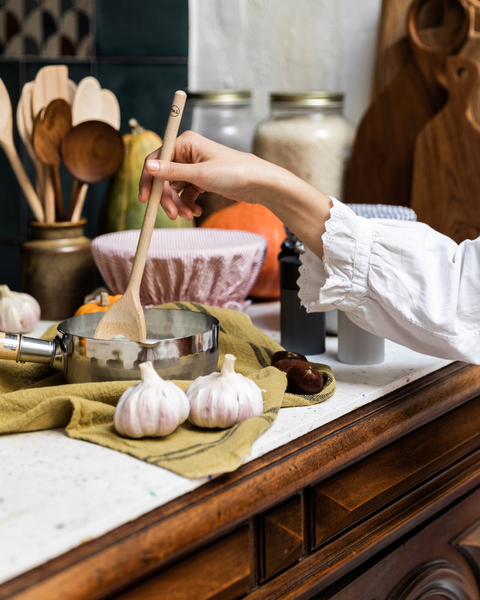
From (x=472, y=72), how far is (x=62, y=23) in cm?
90

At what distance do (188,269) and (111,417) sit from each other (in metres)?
0.35

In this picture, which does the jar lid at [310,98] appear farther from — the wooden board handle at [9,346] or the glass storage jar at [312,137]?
the wooden board handle at [9,346]

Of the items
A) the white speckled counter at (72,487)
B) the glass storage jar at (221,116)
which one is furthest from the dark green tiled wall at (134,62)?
the white speckled counter at (72,487)

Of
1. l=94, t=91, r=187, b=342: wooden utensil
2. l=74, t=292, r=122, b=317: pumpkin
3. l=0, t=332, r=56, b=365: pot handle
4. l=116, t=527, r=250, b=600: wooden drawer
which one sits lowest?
l=116, t=527, r=250, b=600: wooden drawer

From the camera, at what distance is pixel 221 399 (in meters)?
0.57

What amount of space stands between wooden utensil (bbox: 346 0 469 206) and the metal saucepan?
68 centimetres

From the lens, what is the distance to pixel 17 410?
24.5 inches

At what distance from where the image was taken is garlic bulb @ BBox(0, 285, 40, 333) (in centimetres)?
89

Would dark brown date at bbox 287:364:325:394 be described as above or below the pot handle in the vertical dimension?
below

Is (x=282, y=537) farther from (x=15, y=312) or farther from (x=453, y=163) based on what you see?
(x=453, y=163)

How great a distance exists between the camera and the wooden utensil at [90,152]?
0.95 meters

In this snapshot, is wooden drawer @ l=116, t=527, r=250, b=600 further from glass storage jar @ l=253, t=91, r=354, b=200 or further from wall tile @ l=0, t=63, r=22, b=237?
wall tile @ l=0, t=63, r=22, b=237

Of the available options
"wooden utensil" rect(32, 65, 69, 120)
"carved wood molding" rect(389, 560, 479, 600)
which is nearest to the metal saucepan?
"carved wood molding" rect(389, 560, 479, 600)

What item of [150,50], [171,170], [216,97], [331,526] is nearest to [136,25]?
[150,50]
